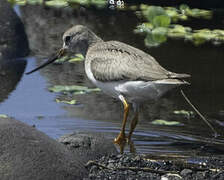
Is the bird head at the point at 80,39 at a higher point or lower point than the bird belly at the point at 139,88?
higher

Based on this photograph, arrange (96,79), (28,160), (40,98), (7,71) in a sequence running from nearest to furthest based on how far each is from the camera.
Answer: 1. (28,160)
2. (96,79)
3. (40,98)
4. (7,71)

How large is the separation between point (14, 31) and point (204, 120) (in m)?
4.72

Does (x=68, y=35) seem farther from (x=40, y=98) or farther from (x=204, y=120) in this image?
(x=204, y=120)

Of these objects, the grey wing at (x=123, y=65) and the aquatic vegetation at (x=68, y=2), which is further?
the aquatic vegetation at (x=68, y=2)

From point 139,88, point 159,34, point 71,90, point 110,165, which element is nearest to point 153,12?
point 159,34

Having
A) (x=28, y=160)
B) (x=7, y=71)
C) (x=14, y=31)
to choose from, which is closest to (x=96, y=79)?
(x=28, y=160)

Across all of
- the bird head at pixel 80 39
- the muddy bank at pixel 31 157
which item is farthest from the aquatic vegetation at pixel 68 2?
the muddy bank at pixel 31 157

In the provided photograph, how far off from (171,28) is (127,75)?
630 cm

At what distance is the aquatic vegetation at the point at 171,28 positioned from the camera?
14195 millimetres

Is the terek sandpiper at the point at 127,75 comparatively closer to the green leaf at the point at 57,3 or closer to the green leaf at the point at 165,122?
the green leaf at the point at 165,122

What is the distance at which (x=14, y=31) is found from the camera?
13289 millimetres

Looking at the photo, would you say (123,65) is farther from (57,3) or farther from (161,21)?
(57,3)

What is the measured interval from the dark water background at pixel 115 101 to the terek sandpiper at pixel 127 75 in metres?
A: 0.49

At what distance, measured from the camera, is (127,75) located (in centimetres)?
890
